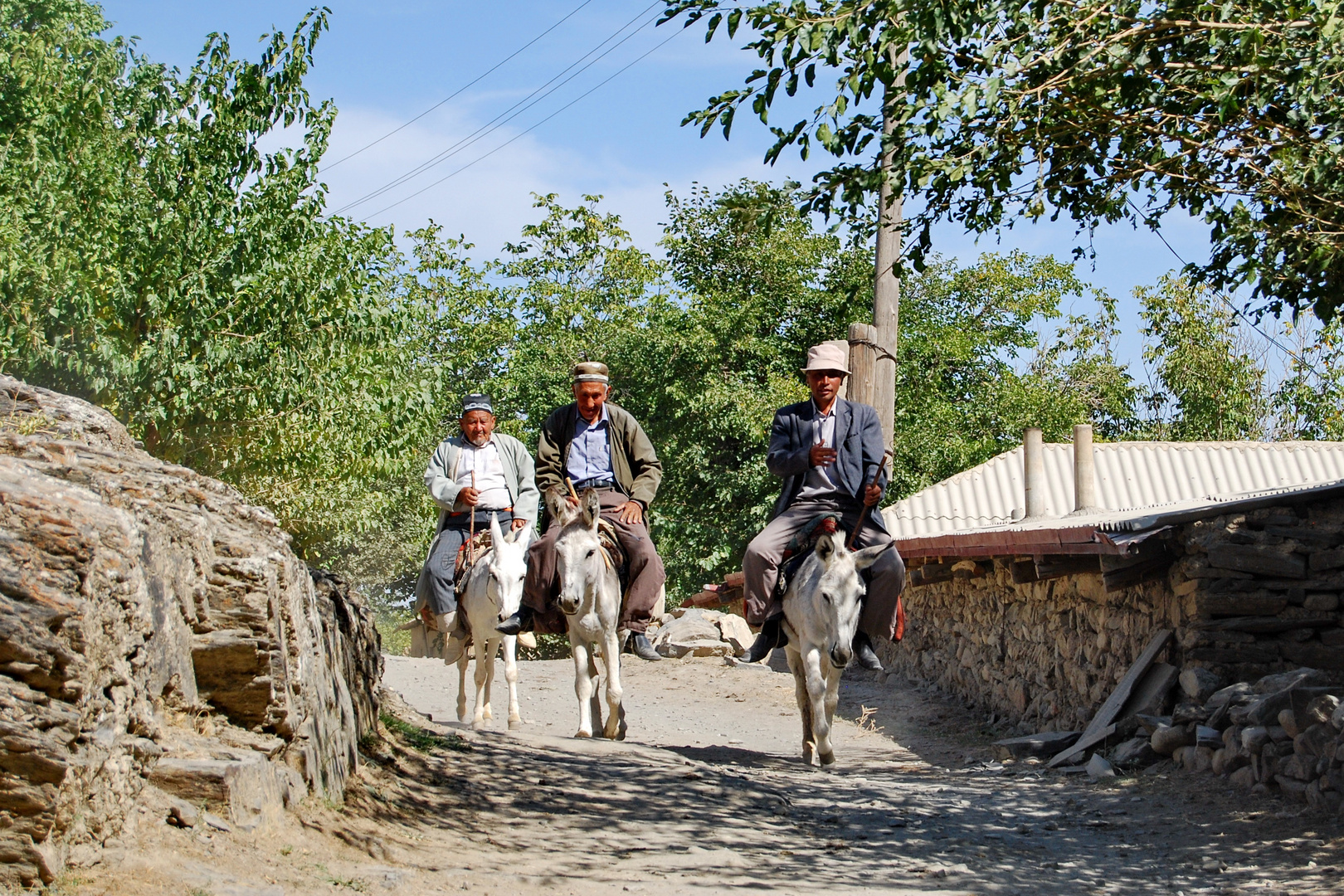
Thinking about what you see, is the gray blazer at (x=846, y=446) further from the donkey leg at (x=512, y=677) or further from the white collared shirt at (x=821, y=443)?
the donkey leg at (x=512, y=677)

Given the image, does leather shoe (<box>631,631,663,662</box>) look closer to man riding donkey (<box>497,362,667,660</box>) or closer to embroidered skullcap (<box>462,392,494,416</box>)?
man riding donkey (<box>497,362,667,660</box>)

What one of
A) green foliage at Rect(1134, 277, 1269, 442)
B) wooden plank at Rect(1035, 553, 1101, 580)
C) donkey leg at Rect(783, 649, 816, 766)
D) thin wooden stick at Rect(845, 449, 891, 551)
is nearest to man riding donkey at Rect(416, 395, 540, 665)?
donkey leg at Rect(783, 649, 816, 766)

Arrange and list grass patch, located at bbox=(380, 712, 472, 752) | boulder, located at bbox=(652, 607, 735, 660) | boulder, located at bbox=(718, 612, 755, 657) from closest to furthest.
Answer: grass patch, located at bbox=(380, 712, 472, 752), boulder, located at bbox=(652, 607, 735, 660), boulder, located at bbox=(718, 612, 755, 657)

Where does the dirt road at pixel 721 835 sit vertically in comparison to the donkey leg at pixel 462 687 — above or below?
below

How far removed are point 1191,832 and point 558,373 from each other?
2444 cm

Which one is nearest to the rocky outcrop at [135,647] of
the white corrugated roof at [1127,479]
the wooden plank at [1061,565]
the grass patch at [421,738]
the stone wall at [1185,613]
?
the grass patch at [421,738]

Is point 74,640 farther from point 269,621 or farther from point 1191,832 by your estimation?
point 1191,832

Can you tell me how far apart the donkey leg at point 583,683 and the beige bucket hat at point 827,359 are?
2545mm

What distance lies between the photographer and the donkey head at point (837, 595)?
26.1ft

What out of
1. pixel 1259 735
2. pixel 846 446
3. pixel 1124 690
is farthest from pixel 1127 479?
pixel 1259 735

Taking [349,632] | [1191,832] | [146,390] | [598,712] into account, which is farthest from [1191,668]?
[146,390]

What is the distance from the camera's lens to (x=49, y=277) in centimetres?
1252

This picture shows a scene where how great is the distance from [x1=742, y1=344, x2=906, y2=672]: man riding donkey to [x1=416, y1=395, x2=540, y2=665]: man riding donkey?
2294 mm

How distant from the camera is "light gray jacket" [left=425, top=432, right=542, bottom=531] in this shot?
32.5 ft
